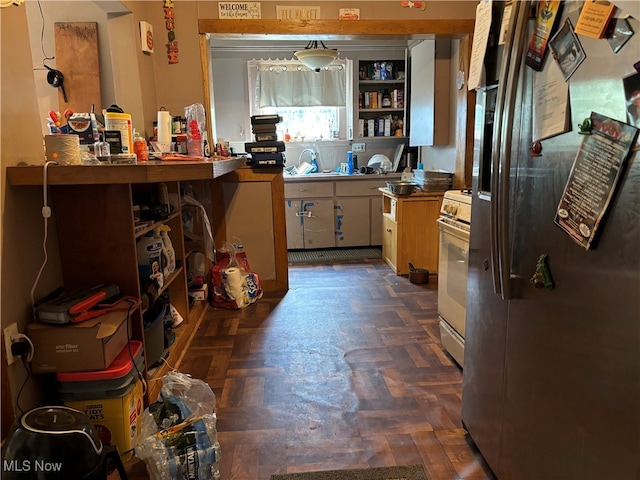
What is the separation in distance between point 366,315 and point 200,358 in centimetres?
115

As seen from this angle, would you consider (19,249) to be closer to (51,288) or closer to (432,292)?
(51,288)

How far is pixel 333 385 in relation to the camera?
2100 mm

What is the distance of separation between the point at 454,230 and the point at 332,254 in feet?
8.78

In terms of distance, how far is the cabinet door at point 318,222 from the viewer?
4.73m

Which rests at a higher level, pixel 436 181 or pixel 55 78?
pixel 55 78

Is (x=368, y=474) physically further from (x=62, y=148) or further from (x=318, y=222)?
(x=318, y=222)

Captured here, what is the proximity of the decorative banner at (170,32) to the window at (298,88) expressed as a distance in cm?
206

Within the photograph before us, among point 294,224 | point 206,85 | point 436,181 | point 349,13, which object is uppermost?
point 349,13

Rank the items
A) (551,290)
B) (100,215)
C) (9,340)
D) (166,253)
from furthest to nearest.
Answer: (166,253), (100,215), (9,340), (551,290)

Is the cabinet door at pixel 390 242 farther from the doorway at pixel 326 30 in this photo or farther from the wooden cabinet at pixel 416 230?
the doorway at pixel 326 30

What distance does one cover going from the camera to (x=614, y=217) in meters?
0.85

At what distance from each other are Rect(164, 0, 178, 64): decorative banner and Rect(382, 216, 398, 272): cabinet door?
87.5 inches

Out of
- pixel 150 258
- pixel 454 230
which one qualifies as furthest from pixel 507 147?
pixel 150 258

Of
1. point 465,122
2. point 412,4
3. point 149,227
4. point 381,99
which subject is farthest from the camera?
point 381,99
